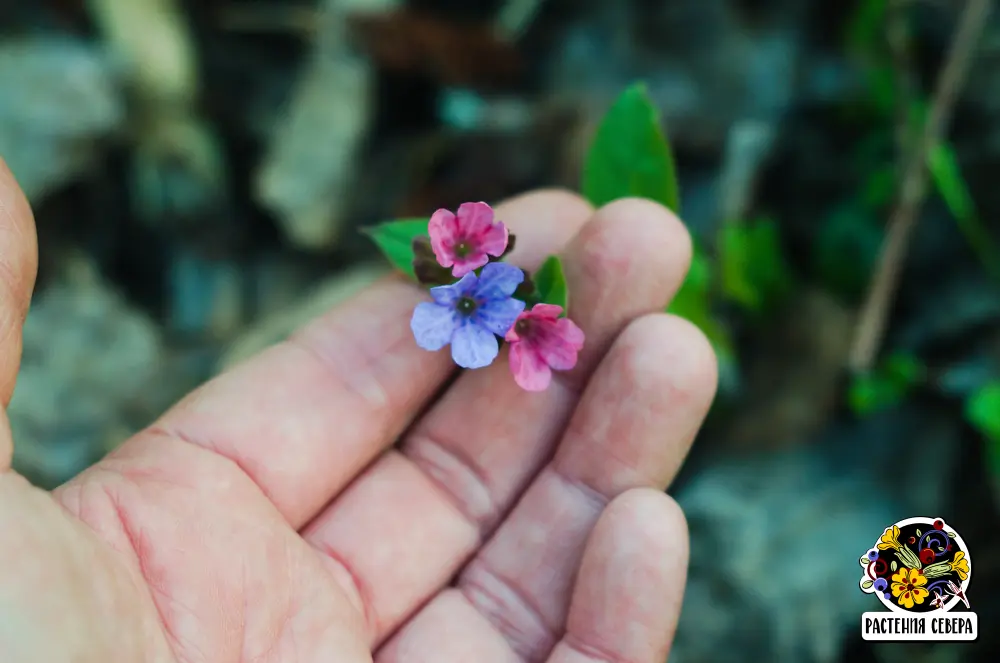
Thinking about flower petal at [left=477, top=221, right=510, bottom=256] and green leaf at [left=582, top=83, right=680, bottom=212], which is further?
green leaf at [left=582, top=83, right=680, bottom=212]

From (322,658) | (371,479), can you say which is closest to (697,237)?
(371,479)

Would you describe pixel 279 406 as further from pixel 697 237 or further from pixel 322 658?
pixel 697 237

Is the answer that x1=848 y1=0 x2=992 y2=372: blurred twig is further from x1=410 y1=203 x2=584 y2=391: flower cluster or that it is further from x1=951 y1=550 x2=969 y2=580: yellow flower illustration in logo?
x1=410 y1=203 x2=584 y2=391: flower cluster

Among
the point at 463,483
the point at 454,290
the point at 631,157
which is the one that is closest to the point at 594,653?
the point at 463,483

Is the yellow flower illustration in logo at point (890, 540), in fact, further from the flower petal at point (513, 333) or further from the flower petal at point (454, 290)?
Result: the flower petal at point (454, 290)

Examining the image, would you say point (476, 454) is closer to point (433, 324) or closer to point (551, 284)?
point (433, 324)

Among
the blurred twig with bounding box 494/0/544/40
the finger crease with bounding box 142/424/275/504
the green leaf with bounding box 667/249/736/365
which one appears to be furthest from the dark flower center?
the blurred twig with bounding box 494/0/544/40
